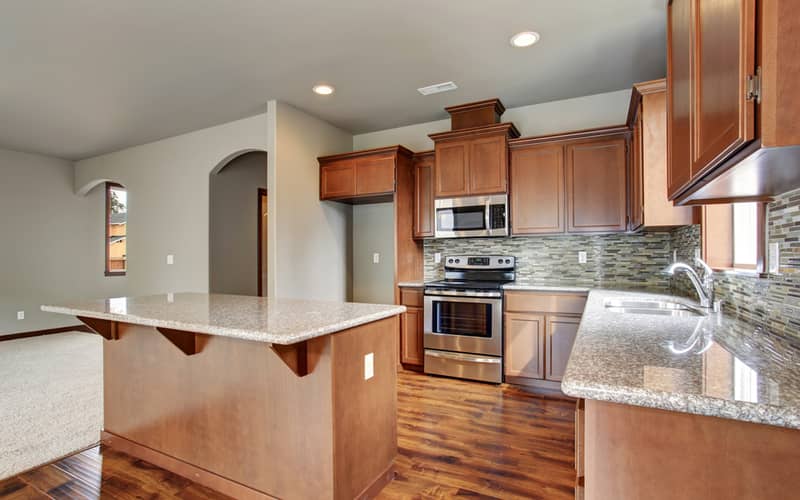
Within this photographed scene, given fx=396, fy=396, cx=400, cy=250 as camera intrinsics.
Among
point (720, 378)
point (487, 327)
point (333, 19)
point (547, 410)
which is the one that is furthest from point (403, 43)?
point (547, 410)

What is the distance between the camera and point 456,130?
3789mm

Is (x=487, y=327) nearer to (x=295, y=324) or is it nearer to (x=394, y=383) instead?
(x=394, y=383)

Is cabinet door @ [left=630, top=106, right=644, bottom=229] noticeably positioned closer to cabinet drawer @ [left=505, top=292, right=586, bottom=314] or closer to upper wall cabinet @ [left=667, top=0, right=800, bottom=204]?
cabinet drawer @ [left=505, top=292, right=586, bottom=314]

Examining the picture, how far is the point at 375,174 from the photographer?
4047 mm

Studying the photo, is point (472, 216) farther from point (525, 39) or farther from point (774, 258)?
point (774, 258)

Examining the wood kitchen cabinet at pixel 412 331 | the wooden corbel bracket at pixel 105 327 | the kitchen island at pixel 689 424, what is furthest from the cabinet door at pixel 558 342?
the wooden corbel bracket at pixel 105 327

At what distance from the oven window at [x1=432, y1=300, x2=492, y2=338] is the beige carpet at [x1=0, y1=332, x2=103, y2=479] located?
2652 millimetres

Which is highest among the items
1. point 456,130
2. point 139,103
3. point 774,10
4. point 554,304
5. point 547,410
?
point 139,103

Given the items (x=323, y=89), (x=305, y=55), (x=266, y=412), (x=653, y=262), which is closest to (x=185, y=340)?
(x=266, y=412)

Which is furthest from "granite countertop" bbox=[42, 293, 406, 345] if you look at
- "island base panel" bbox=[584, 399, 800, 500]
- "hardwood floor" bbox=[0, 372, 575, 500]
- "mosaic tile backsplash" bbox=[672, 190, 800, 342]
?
"mosaic tile backsplash" bbox=[672, 190, 800, 342]

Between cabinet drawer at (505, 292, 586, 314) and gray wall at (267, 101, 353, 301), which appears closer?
cabinet drawer at (505, 292, 586, 314)

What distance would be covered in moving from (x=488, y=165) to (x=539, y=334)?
1.57m

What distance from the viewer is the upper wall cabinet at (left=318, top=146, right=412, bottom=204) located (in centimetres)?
398

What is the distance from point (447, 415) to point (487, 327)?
0.93m
